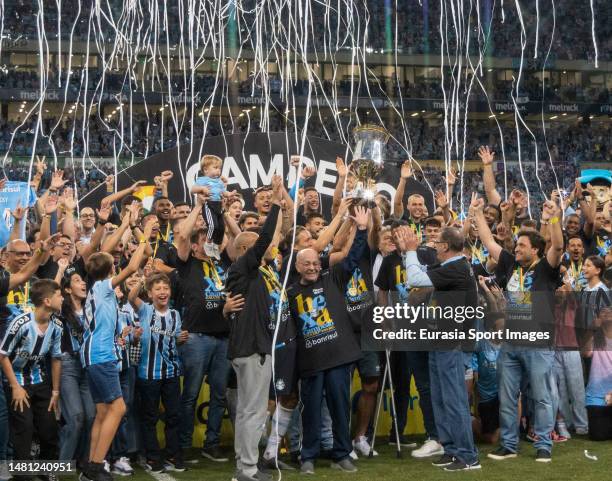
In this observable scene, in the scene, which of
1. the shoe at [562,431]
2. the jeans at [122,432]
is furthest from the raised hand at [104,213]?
the shoe at [562,431]

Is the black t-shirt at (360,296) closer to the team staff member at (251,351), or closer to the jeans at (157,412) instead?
the team staff member at (251,351)

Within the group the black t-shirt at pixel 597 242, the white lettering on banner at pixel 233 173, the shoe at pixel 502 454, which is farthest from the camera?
the white lettering on banner at pixel 233 173

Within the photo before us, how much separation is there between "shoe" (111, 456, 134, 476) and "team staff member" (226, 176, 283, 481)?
38.1 inches

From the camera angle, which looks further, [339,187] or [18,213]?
[339,187]

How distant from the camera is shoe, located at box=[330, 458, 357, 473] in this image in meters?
7.05

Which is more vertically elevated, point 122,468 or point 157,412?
point 157,412

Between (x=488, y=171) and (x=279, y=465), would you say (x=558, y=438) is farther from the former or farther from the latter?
(x=488, y=171)

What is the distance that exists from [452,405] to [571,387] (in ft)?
6.65

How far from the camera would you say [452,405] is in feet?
23.3

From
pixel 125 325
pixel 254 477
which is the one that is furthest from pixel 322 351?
pixel 125 325

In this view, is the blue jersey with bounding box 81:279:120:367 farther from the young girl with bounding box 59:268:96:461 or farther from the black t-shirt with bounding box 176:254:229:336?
the black t-shirt with bounding box 176:254:229:336

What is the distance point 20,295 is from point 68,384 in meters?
0.81

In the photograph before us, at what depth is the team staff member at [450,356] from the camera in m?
6.98

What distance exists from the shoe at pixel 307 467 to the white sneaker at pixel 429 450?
A: 985 mm
